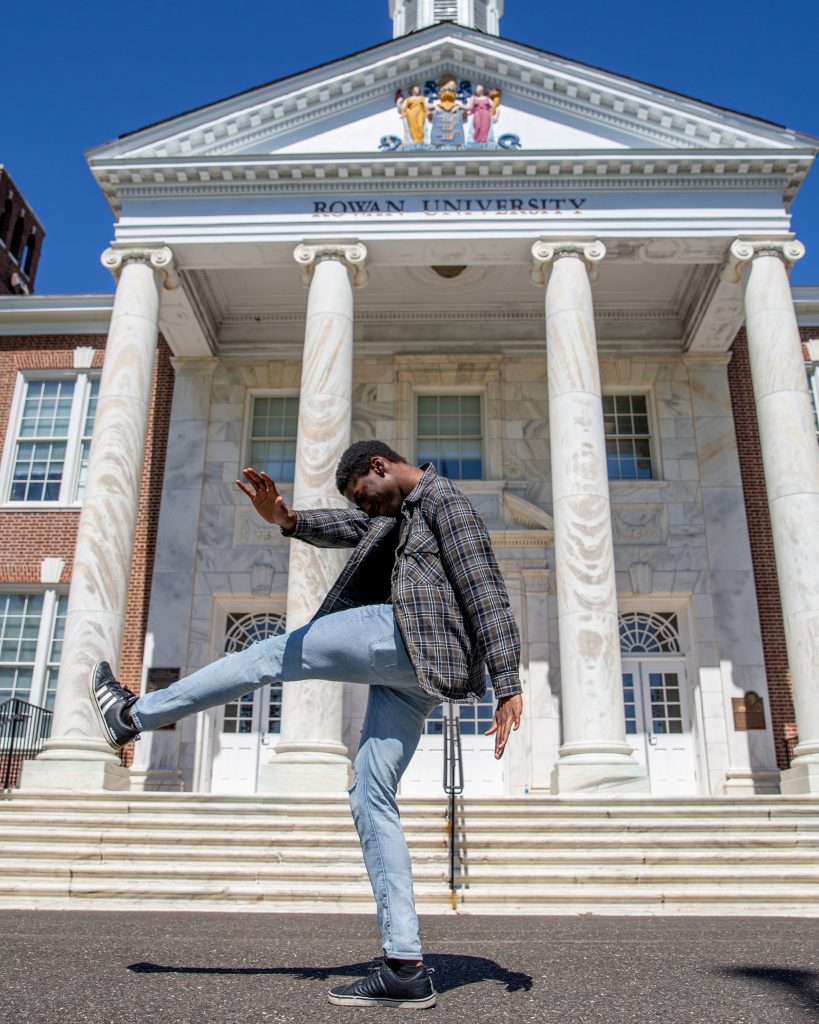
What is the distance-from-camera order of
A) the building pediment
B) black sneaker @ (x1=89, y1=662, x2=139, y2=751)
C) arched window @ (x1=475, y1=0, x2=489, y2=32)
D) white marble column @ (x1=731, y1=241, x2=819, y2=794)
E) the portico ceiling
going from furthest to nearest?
arched window @ (x1=475, y1=0, x2=489, y2=32) < the portico ceiling < the building pediment < white marble column @ (x1=731, y1=241, x2=819, y2=794) < black sneaker @ (x1=89, y1=662, x2=139, y2=751)

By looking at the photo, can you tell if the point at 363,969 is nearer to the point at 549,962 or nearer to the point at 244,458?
the point at 549,962

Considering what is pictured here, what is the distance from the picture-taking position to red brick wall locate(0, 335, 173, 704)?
17984 mm

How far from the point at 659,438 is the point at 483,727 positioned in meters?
6.68

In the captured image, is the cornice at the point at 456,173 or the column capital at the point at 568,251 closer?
the column capital at the point at 568,251

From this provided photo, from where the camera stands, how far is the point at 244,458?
763 inches

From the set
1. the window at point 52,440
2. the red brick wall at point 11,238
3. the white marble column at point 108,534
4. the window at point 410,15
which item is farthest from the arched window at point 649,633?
the red brick wall at point 11,238

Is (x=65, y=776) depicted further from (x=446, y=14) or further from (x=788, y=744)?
(x=446, y=14)

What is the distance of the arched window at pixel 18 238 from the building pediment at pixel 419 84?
1501 centimetres

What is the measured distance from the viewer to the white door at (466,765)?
55.3 feet

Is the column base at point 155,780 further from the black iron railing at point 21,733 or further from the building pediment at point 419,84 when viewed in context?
the building pediment at point 419,84

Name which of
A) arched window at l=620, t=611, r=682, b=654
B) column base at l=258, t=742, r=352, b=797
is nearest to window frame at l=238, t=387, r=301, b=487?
arched window at l=620, t=611, r=682, b=654

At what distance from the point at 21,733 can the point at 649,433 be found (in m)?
13.1

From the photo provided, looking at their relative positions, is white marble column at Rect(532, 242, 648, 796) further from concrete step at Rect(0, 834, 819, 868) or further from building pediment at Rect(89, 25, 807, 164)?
building pediment at Rect(89, 25, 807, 164)

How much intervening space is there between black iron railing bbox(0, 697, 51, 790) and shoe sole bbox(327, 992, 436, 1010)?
14.4 metres
